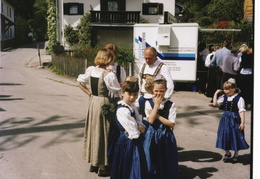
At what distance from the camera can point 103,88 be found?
4926mm

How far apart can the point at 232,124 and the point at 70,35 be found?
80.0 feet

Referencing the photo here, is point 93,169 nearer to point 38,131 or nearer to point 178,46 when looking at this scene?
point 38,131

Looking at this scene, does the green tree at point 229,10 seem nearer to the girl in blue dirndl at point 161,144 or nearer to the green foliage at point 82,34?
the green foliage at point 82,34

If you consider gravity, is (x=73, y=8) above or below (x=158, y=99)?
above

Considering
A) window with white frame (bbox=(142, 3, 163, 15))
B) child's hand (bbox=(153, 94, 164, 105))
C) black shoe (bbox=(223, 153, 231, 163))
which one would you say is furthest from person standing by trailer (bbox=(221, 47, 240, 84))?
window with white frame (bbox=(142, 3, 163, 15))

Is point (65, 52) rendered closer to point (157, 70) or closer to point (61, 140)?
point (61, 140)

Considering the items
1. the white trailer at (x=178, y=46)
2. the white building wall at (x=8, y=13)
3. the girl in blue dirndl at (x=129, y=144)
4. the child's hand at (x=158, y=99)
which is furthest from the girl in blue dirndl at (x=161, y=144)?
the white building wall at (x=8, y=13)

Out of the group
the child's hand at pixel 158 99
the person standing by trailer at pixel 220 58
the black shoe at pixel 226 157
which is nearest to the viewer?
the child's hand at pixel 158 99

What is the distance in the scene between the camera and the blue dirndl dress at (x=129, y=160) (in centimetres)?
400

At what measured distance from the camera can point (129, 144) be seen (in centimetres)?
407

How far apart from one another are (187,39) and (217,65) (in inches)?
71.6

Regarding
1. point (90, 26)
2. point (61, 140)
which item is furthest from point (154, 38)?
point (90, 26)

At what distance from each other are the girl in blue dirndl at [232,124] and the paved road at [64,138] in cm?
31

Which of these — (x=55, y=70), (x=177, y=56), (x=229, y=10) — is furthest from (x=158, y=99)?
(x=229, y=10)
